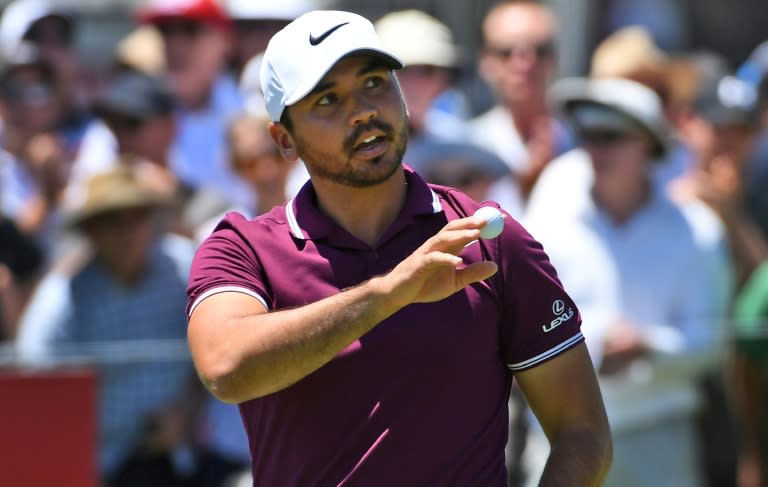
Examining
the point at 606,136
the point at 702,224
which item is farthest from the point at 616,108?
the point at 702,224

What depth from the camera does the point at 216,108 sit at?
7.51 m

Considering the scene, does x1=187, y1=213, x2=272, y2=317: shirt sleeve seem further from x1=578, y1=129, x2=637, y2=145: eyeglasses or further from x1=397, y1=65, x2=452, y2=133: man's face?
x1=397, y1=65, x2=452, y2=133: man's face

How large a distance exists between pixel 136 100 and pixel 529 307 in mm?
4198

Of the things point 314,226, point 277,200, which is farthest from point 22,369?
point 314,226

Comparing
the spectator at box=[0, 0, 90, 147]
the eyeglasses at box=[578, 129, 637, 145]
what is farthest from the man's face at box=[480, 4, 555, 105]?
the spectator at box=[0, 0, 90, 147]

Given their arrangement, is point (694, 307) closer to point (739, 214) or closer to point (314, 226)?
point (739, 214)

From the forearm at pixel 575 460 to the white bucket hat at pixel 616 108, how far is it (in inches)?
137

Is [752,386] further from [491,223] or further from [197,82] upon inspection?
[491,223]

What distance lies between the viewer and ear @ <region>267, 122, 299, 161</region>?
333cm

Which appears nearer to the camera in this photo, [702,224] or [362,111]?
[362,111]

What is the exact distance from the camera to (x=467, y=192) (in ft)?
21.2

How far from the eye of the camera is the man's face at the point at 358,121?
311 cm

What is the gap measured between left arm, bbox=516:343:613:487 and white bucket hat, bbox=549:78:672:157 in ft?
11.1

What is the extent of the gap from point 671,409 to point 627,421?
0.79ft
